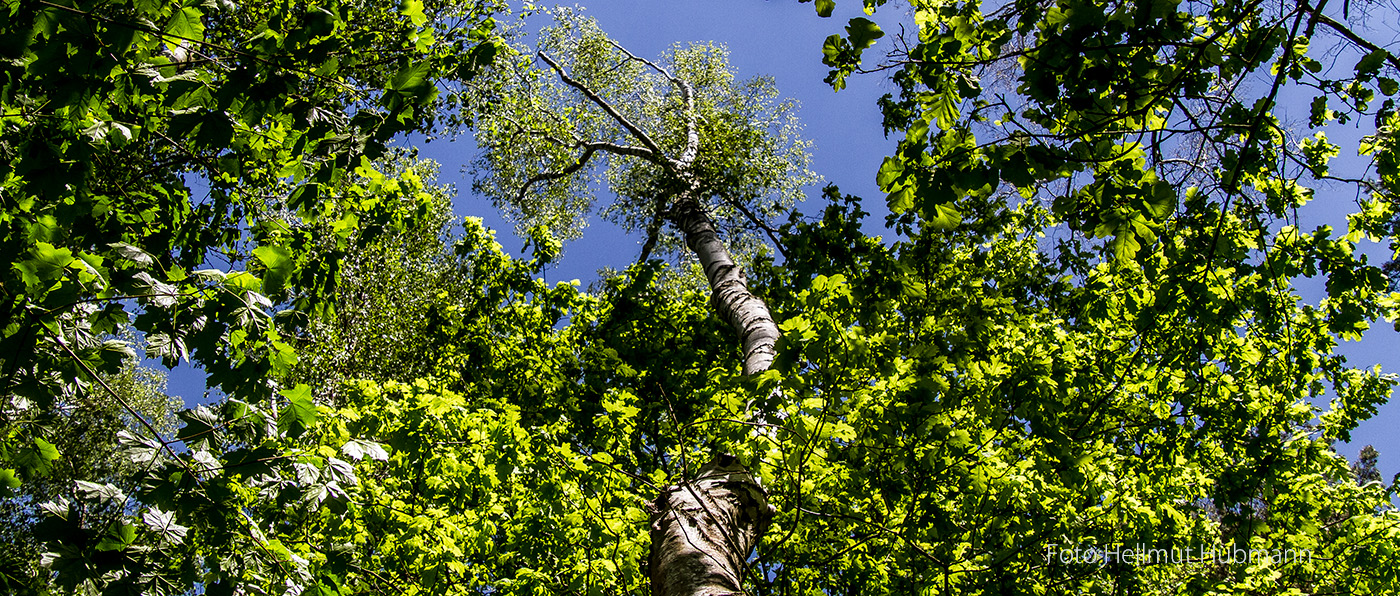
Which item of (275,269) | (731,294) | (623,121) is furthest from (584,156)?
(275,269)

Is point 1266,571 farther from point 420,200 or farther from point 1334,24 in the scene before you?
point 420,200

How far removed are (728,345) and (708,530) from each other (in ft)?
19.5

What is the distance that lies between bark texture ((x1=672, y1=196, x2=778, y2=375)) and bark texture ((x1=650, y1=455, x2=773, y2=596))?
0.79m

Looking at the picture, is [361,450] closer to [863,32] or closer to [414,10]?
[414,10]

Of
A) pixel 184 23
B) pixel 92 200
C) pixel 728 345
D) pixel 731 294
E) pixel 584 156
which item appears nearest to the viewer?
pixel 184 23

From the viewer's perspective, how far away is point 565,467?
462 cm

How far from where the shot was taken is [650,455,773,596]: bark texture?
11.6 ft

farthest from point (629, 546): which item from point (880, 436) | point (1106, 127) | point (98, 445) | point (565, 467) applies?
point (98, 445)

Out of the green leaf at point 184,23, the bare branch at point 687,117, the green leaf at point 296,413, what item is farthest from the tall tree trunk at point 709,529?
the bare branch at point 687,117

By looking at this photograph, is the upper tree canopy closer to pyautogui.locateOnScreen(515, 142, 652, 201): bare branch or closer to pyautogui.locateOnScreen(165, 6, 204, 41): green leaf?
pyautogui.locateOnScreen(515, 142, 652, 201): bare branch

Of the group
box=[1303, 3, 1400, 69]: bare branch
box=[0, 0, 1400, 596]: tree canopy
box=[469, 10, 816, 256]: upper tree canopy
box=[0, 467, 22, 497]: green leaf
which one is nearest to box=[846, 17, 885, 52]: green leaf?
box=[0, 0, 1400, 596]: tree canopy

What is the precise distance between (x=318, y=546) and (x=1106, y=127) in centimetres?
412

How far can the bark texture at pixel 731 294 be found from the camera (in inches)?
227

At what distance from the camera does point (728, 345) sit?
9719 millimetres
